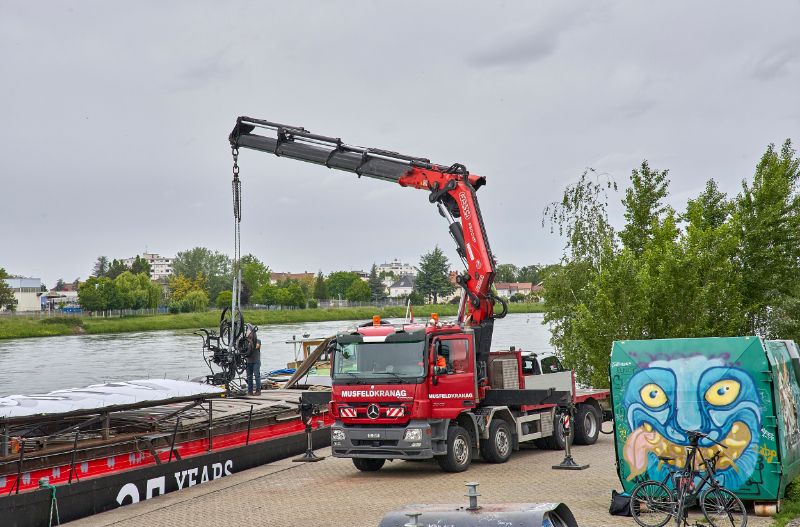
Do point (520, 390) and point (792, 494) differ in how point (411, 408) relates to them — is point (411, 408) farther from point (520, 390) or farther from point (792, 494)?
point (792, 494)

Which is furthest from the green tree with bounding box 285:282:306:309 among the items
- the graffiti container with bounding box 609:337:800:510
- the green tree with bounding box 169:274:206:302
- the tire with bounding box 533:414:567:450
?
the graffiti container with bounding box 609:337:800:510

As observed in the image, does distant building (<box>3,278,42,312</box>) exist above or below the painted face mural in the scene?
above

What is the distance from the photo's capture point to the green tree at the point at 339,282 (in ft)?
541

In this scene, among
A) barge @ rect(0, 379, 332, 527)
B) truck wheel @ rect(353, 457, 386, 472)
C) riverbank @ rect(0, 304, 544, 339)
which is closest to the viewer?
barge @ rect(0, 379, 332, 527)

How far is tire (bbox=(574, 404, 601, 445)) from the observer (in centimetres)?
1950

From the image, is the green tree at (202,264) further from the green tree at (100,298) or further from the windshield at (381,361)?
the windshield at (381,361)

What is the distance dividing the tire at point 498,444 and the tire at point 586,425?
263 cm

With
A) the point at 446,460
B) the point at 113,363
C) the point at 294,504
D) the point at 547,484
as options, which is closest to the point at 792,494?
the point at 547,484

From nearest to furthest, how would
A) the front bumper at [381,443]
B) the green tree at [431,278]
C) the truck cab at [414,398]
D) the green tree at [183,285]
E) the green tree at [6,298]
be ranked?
1. the front bumper at [381,443]
2. the truck cab at [414,398]
3. the green tree at [431,278]
4. the green tree at [6,298]
5. the green tree at [183,285]

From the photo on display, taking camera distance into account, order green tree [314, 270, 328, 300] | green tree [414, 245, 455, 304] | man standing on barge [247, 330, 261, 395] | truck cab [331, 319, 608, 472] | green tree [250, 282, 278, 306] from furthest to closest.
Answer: green tree [314, 270, 328, 300], green tree [250, 282, 278, 306], green tree [414, 245, 455, 304], man standing on barge [247, 330, 261, 395], truck cab [331, 319, 608, 472]

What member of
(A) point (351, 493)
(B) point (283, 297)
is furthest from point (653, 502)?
(B) point (283, 297)

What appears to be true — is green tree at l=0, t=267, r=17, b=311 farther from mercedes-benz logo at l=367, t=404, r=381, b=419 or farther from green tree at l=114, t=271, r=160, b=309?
mercedes-benz logo at l=367, t=404, r=381, b=419

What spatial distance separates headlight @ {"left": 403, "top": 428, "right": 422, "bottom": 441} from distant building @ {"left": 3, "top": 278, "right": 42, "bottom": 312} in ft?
529

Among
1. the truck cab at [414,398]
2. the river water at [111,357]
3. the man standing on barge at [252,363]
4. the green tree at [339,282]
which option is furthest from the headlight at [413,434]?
the green tree at [339,282]
